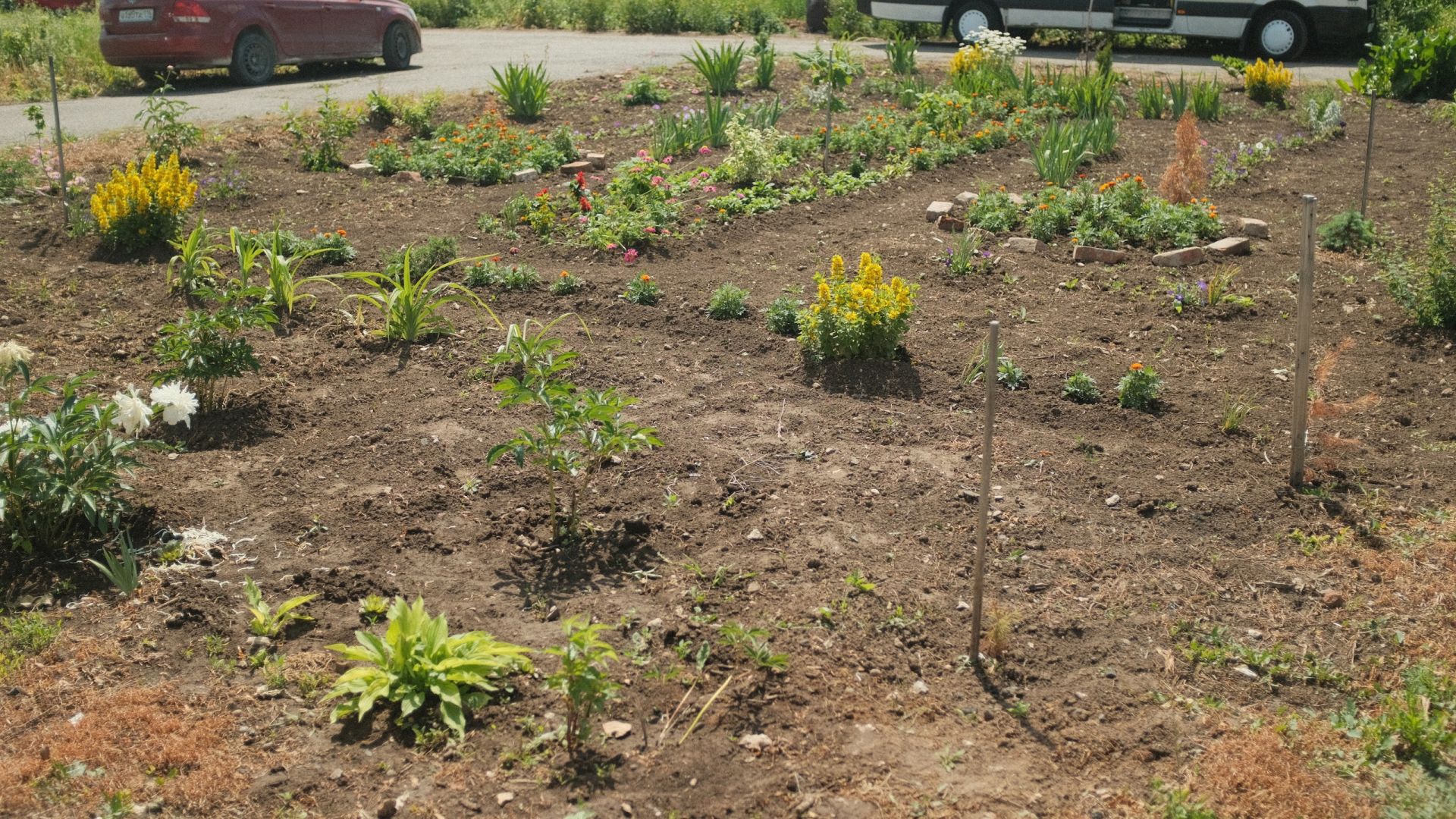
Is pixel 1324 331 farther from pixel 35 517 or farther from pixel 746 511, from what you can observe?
pixel 35 517

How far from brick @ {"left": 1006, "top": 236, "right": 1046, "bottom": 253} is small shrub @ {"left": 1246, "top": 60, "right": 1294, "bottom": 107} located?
19.8 ft

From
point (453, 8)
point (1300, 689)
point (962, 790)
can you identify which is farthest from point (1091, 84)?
point (453, 8)

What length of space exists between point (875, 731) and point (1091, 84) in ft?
30.5

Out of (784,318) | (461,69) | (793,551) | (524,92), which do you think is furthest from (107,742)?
(461,69)

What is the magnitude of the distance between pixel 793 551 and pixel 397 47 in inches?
525

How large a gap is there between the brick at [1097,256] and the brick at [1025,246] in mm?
227

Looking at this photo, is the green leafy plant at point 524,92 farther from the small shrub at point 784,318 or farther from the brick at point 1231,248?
the brick at point 1231,248

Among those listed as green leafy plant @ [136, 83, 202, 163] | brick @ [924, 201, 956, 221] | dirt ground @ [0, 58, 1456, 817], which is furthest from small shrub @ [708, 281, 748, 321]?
green leafy plant @ [136, 83, 202, 163]

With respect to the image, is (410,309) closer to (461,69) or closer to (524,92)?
(524,92)

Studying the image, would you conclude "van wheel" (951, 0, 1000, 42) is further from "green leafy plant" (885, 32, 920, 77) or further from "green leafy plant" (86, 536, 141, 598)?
"green leafy plant" (86, 536, 141, 598)

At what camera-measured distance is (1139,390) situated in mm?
6027

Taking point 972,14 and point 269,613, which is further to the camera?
point 972,14

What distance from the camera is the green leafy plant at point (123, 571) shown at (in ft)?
14.5

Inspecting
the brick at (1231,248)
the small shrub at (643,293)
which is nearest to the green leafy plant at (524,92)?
the small shrub at (643,293)
